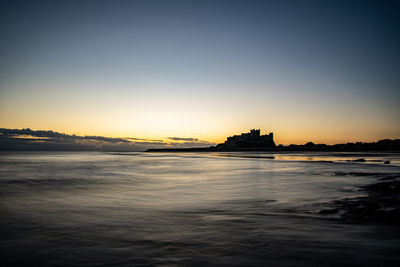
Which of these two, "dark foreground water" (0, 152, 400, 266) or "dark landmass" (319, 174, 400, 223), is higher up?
"dark landmass" (319, 174, 400, 223)

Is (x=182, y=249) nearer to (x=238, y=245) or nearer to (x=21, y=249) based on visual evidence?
(x=238, y=245)

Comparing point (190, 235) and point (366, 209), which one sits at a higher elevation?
point (366, 209)

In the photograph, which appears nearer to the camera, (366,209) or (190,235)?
(190,235)

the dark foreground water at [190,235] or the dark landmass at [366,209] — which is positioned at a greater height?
the dark landmass at [366,209]

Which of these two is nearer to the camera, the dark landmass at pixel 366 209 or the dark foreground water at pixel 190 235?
the dark foreground water at pixel 190 235

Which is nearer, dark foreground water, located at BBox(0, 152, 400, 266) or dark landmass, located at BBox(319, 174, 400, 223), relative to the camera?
dark foreground water, located at BBox(0, 152, 400, 266)

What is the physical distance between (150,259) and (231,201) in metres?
5.48

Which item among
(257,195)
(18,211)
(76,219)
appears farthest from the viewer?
(257,195)

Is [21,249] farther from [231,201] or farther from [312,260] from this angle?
[231,201]

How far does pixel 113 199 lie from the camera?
30.7 feet

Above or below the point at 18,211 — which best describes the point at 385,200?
above

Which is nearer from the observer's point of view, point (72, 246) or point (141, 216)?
point (72, 246)

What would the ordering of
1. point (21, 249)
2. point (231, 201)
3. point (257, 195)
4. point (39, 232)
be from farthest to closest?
point (257, 195)
point (231, 201)
point (39, 232)
point (21, 249)

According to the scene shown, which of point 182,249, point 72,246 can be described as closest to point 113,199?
point 72,246
